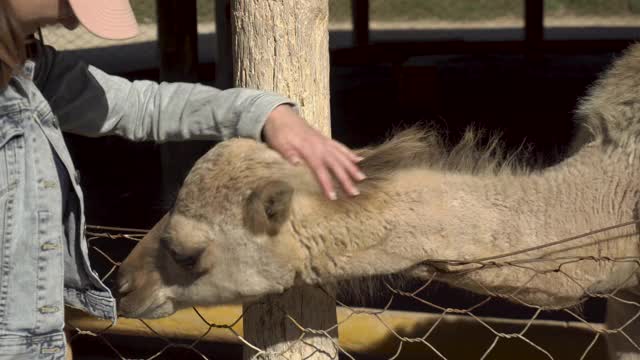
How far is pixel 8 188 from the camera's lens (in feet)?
7.32

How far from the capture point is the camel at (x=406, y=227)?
2699mm

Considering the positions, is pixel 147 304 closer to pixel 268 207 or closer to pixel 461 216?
pixel 268 207

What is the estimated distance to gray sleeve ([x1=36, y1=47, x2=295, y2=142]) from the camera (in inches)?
99.3

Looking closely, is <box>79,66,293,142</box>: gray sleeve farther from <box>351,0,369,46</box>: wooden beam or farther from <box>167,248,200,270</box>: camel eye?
<box>351,0,369,46</box>: wooden beam

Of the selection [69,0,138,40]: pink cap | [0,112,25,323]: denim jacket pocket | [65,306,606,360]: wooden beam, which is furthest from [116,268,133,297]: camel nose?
[65,306,606,360]: wooden beam

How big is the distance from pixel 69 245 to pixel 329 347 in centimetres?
84

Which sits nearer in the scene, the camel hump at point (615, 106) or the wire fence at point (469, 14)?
the camel hump at point (615, 106)

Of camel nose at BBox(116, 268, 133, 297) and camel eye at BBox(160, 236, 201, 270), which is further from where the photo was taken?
camel nose at BBox(116, 268, 133, 297)

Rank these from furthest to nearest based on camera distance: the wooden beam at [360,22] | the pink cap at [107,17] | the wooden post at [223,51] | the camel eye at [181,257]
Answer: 1. the wooden beam at [360,22]
2. the wooden post at [223,51]
3. the camel eye at [181,257]
4. the pink cap at [107,17]

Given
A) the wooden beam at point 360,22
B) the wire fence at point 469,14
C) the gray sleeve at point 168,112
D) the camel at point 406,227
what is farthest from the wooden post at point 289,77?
the wire fence at point 469,14

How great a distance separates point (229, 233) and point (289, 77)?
45 centimetres

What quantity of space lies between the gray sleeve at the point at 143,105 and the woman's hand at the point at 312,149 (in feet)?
0.11

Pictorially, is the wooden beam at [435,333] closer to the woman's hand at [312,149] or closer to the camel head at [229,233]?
the camel head at [229,233]

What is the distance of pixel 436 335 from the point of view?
405 centimetres
